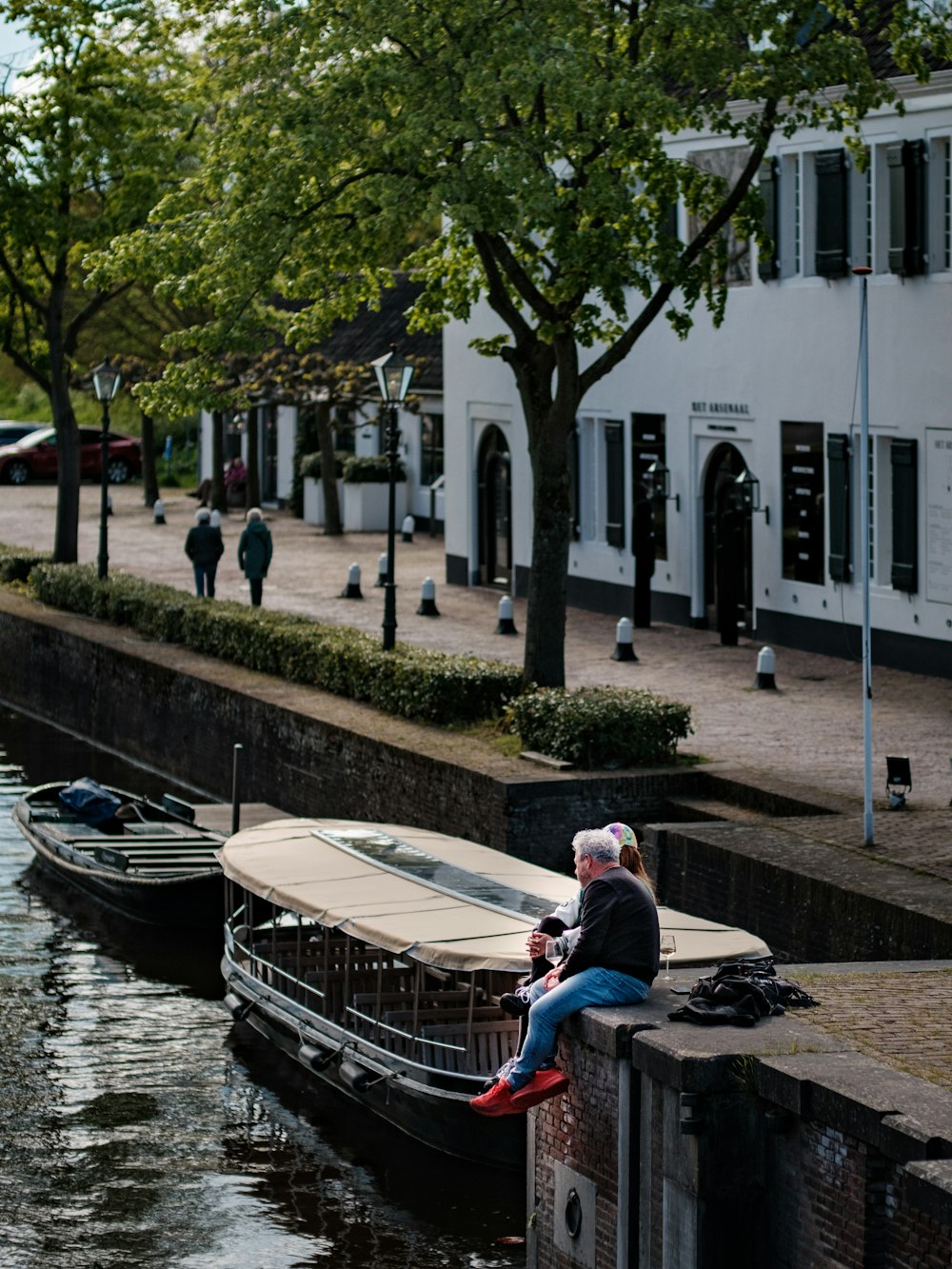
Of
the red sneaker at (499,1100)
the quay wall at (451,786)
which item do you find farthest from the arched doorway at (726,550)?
the red sneaker at (499,1100)

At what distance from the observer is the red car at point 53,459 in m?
63.8

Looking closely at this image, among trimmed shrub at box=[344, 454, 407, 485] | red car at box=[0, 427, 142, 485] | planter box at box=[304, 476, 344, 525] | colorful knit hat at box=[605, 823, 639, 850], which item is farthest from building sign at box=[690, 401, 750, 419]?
red car at box=[0, 427, 142, 485]

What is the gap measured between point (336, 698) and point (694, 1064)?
15.4 m

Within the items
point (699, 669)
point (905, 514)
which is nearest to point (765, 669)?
point (699, 669)

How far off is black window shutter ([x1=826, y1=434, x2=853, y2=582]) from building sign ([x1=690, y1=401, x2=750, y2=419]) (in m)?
2.17

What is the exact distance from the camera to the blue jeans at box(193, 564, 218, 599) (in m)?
33.6

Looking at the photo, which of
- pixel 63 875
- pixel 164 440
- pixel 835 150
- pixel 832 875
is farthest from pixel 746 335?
pixel 164 440

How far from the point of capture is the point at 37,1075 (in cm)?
1655

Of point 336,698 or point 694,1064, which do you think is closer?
point 694,1064

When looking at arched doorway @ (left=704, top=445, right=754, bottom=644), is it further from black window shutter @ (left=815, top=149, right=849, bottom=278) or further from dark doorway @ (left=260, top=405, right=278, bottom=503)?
dark doorway @ (left=260, top=405, right=278, bottom=503)

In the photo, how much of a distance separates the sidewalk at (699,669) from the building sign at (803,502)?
1.18 meters

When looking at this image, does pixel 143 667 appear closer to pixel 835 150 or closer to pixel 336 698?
pixel 336 698

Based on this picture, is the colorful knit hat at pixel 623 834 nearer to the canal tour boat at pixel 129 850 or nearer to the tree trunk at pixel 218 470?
the canal tour boat at pixel 129 850

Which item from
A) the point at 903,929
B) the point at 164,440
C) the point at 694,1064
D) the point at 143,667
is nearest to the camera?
the point at 694,1064
